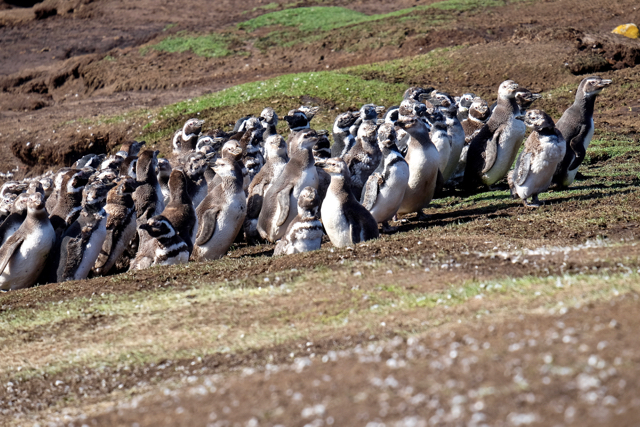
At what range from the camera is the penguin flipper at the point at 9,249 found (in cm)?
1067

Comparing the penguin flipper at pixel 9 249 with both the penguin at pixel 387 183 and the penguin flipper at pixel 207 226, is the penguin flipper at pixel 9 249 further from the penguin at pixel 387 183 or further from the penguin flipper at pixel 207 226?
the penguin at pixel 387 183

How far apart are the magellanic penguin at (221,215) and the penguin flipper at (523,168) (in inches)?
174

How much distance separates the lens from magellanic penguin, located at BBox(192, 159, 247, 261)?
1136 centimetres

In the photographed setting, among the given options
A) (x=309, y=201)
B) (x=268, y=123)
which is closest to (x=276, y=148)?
(x=268, y=123)

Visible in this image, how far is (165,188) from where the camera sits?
43.0 feet

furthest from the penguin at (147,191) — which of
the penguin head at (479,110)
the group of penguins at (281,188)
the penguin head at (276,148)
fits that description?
the penguin head at (479,110)

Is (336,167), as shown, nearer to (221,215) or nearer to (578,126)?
(221,215)

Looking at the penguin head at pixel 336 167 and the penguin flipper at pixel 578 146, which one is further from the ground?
the penguin head at pixel 336 167

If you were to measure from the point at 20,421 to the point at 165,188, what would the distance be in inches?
287

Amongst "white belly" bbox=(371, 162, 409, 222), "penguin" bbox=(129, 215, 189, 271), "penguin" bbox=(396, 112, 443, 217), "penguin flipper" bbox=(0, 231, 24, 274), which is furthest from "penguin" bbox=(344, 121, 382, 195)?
"penguin flipper" bbox=(0, 231, 24, 274)

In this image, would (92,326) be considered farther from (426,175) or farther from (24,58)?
(24,58)

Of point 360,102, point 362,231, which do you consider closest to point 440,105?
point 362,231

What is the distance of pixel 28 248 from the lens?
10758 millimetres

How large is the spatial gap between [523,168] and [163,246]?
575 cm
